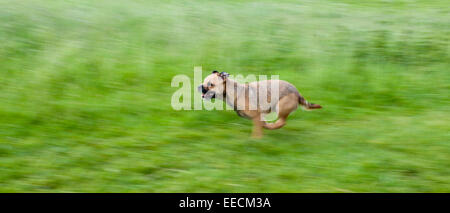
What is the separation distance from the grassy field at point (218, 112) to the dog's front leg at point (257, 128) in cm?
11

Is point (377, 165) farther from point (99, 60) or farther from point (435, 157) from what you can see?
point (99, 60)

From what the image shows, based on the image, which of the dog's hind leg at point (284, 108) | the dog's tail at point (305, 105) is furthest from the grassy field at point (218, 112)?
the dog's tail at point (305, 105)

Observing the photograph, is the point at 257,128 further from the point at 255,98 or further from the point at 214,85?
the point at 214,85

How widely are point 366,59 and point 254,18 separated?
7.82 ft

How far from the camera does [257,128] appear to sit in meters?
6.57

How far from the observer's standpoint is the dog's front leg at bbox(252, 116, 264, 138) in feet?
21.4

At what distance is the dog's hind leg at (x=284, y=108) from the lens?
6.48 m

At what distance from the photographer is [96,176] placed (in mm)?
5668

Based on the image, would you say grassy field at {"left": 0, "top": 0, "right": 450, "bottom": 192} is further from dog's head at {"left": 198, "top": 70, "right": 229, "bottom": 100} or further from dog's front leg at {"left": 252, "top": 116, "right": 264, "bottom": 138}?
dog's head at {"left": 198, "top": 70, "right": 229, "bottom": 100}

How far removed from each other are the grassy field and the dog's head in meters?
0.62

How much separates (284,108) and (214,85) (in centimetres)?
92

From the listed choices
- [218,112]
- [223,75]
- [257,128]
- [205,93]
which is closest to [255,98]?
[257,128]

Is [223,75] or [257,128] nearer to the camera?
[223,75]

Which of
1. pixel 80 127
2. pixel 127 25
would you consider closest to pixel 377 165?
pixel 80 127
